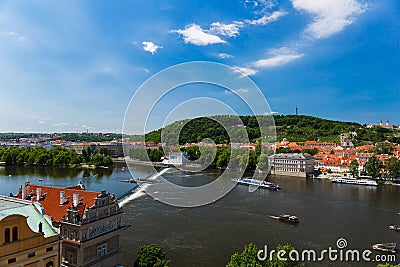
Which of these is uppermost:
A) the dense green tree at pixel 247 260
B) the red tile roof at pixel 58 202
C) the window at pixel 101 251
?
the red tile roof at pixel 58 202

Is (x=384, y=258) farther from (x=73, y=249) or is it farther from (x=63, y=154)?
(x=63, y=154)

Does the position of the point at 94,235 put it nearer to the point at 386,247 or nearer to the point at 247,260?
the point at 247,260

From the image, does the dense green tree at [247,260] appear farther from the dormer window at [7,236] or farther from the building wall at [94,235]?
the dormer window at [7,236]

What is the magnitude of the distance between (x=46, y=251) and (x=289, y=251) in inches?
199

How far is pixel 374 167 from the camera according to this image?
29.6 meters

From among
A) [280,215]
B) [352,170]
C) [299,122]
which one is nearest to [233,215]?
[280,215]

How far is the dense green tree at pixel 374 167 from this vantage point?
29.1 metres

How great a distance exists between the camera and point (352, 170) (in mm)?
30781

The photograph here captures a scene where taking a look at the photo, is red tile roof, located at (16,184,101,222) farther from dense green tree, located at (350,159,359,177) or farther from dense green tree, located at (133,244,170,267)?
dense green tree, located at (350,159,359,177)

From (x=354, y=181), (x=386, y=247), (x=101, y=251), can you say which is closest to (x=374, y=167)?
(x=354, y=181)

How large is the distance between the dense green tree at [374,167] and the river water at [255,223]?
5683mm

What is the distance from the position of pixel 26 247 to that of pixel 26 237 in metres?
0.18

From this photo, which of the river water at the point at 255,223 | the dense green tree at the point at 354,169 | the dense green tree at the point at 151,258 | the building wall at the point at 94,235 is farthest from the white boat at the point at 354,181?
the building wall at the point at 94,235

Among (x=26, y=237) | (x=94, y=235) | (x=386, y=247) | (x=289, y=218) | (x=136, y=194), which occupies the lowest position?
(x=386, y=247)
